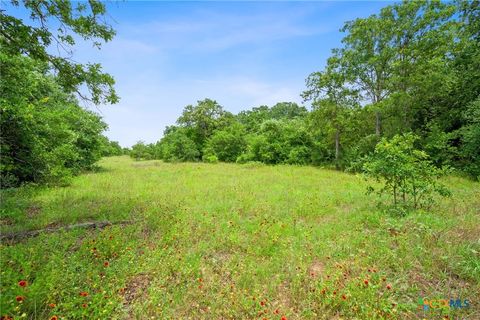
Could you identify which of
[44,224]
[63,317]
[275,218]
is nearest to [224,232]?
[275,218]

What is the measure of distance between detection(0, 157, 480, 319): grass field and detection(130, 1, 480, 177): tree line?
8.79m

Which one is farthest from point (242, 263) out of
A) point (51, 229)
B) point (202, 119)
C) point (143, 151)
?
point (143, 151)

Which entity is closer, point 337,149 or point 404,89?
point 404,89

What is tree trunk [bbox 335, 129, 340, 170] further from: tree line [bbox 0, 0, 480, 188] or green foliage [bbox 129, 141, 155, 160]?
green foliage [bbox 129, 141, 155, 160]

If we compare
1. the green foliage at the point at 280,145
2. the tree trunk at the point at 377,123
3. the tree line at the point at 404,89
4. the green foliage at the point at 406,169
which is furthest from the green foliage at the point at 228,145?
the green foliage at the point at 406,169

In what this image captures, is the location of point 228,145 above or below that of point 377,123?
below

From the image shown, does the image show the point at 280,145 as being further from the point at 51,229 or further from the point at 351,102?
the point at 51,229

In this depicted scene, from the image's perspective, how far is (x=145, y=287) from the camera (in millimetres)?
3141

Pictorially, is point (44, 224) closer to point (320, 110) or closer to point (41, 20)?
point (41, 20)

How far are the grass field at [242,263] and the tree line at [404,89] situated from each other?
879 centimetres

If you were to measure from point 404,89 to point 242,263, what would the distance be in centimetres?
1671

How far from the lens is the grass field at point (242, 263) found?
2.68m

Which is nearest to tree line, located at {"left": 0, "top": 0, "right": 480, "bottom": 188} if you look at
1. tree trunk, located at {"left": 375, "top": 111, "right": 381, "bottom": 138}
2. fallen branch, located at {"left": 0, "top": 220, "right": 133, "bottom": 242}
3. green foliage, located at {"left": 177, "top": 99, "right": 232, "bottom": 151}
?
tree trunk, located at {"left": 375, "top": 111, "right": 381, "bottom": 138}

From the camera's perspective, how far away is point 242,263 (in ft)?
12.4
